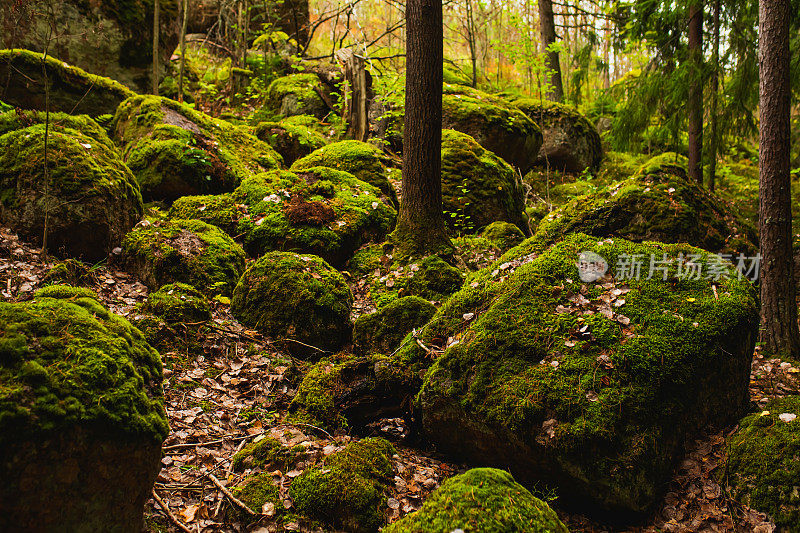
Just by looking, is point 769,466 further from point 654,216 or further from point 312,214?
point 312,214

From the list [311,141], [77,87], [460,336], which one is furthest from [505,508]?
[77,87]

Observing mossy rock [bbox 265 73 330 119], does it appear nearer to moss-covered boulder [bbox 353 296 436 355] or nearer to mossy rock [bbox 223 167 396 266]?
mossy rock [bbox 223 167 396 266]

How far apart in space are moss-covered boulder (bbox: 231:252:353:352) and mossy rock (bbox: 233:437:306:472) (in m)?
1.67

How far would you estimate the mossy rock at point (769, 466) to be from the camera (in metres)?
2.99

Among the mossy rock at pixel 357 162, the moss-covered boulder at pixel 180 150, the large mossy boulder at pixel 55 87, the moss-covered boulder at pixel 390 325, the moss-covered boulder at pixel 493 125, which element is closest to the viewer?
the moss-covered boulder at pixel 390 325

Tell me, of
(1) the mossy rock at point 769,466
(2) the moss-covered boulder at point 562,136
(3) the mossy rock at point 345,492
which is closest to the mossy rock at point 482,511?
(3) the mossy rock at point 345,492

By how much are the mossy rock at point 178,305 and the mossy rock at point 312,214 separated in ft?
5.27

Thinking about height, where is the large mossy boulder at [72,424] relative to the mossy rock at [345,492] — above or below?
above

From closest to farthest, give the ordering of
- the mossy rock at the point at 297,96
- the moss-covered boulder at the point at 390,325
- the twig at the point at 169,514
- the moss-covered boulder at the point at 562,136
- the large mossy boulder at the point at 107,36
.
A: the twig at the point at 169,514 → the moss-covered boulder at the point at 390,325 → the large mossy boulder at the point at 107,36 → the mossy rock at the point at 297,96 → the moss-covered boulder at the point at 562,136

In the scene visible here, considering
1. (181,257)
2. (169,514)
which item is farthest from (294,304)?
(169,514)

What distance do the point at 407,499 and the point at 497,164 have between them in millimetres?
7118

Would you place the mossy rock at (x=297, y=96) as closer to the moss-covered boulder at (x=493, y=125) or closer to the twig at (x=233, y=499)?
the moss-covered boulder at (x=493, y=125)

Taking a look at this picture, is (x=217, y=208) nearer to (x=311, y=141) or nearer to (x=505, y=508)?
(x=311, y=141)

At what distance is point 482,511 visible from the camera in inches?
90.7
